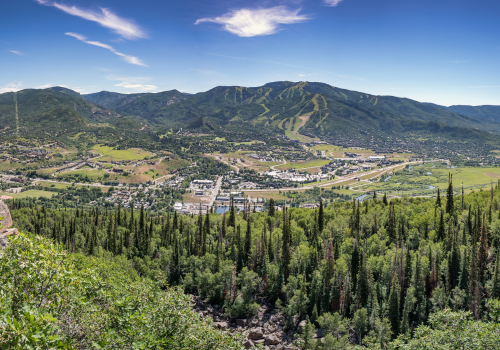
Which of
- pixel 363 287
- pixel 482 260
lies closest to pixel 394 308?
pixel 363 287

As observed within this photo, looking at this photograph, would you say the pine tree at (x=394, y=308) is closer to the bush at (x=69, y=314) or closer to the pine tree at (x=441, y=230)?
the pine tree at (x=441, y=230)

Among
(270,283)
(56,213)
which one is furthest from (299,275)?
(56,213)

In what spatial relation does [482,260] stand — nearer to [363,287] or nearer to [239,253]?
[363,287]

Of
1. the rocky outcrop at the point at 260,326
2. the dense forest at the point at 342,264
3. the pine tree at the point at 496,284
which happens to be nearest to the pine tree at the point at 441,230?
the dense forest at the point at 342,264

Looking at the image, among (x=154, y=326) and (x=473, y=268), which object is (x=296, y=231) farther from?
(x=154, y=326)

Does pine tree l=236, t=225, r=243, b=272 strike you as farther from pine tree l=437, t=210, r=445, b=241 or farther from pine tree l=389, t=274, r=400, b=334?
pine tree l=437, t=210, r=445, b=241

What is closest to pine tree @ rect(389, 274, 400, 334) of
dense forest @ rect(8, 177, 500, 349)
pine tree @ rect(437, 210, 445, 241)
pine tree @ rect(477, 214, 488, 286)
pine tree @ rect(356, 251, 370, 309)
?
dense forest @ rect(8, 177, 500, 349)
